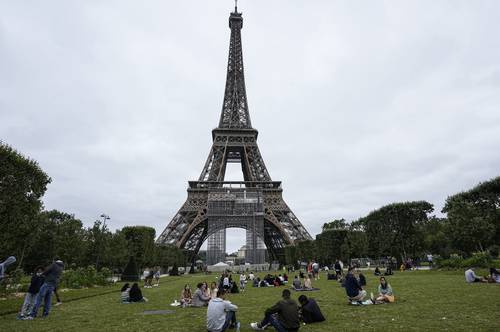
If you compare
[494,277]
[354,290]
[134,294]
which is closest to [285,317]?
[354,290]

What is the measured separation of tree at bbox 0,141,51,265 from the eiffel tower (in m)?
34.8

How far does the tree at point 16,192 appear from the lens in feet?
53.5

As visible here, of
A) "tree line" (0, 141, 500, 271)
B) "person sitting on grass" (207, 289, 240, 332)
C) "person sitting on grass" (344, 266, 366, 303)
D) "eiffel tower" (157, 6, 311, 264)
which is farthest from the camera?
"eiffel tower" (157, 6, 311, 264)

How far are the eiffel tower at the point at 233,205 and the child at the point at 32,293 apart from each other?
41.5 metres

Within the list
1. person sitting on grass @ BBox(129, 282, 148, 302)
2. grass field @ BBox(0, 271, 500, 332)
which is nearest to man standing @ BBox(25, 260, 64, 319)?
grass field @ BBox(0, 271, 500, 332)

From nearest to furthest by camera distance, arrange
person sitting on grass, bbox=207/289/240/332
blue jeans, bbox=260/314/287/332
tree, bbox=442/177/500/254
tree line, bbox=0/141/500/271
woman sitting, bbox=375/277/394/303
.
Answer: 1. blue jeans, bbox=260/314/287/332
2. person sitting on grass, bbox=207/289/240/332
3. woman sitting, bbox=375/277/394/303
4. tree line, bbox=0/141/500/271
5. tree, bbox=442/177/500/254

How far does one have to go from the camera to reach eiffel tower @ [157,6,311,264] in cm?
5634

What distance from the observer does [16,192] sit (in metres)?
16.9

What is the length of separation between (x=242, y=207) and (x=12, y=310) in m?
49.5

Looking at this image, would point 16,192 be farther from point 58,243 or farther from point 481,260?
point 481,260

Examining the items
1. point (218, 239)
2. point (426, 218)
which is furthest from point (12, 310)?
point (218, 239)

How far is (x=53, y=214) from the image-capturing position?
47.6 m

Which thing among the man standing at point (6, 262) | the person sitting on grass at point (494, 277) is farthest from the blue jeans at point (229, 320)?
the person sitting on grass at point (494, 277)

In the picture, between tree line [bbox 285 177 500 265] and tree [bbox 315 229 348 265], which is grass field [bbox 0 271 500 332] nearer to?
tree line [bbox 285 177 500 265]
